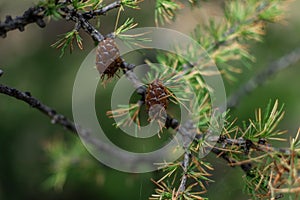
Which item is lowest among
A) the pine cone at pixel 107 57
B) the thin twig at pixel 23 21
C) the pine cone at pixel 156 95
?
the pine cone at pixel 156 95

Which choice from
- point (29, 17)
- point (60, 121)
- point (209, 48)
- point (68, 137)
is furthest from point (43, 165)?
point (29, 17)

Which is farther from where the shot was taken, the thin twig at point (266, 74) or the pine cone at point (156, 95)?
the thin twig at point (266, 74)

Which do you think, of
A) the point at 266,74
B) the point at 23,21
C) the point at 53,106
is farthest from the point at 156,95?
the point at 53,106

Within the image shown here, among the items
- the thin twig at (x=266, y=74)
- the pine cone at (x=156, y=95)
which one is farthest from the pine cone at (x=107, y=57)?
the thin twig at (x=266, y=74)

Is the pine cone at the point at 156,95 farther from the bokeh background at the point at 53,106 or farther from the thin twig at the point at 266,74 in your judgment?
the bokeh background at the point at 53,106

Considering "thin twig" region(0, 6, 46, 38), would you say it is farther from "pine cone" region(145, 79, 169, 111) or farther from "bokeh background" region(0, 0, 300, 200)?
"bokeh background" region(0, 0, 300, 200)

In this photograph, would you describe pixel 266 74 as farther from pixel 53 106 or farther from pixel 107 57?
pixel 53 106

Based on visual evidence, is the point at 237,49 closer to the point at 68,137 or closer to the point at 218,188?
the point at 218,188

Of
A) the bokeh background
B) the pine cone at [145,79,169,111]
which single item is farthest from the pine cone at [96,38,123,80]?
the bokeh background
